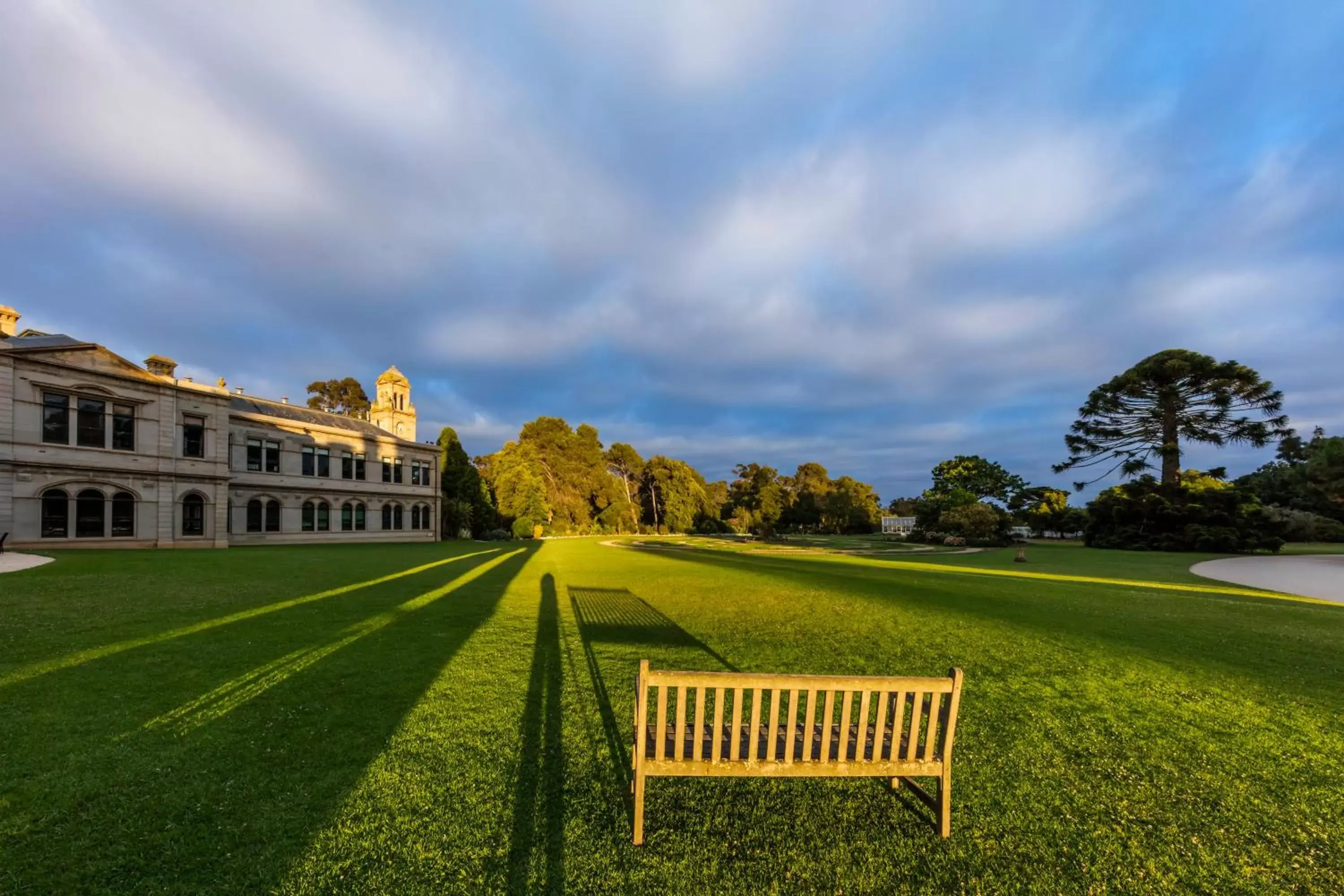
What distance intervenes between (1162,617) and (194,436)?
3820cm

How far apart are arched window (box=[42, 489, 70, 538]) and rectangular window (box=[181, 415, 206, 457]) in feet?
15.1

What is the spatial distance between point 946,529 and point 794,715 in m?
45.8

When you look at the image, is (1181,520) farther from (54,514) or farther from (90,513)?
(54,514)

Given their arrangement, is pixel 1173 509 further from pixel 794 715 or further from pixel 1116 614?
pixel 794 715

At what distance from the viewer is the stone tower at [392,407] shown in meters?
44.1

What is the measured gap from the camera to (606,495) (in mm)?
68000

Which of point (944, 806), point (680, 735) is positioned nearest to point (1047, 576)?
point (944, 806)

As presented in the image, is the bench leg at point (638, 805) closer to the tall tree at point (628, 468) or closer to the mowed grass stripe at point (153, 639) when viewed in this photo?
the mowed grass stripe at point (153, 639)

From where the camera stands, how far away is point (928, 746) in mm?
3512

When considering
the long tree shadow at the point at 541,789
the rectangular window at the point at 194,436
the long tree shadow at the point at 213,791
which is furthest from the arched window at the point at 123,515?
the long tree shadow at the point at 541,789

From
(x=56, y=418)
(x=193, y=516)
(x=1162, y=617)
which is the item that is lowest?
(x=1162, y=617)

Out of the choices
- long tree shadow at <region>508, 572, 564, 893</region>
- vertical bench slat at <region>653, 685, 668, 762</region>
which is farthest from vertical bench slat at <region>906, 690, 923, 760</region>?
long tree shadow at <region>508, 572, 564, 893</region>

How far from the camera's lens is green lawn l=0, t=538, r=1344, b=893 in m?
3.06

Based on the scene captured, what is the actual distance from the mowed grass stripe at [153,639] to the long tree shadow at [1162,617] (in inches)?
486
